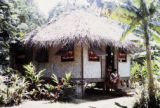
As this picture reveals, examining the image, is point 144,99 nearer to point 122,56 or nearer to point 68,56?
point 68,56

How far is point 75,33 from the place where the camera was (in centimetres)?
1559

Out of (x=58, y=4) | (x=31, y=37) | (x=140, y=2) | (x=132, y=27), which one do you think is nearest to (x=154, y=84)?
(x=132, y=27)

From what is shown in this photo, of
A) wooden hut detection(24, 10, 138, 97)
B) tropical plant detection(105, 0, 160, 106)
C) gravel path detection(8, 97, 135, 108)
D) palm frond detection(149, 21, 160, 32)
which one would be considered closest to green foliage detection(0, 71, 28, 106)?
gravel path detection(8, 97, 135, 108)

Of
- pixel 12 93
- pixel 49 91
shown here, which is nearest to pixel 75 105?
pixel 49 91

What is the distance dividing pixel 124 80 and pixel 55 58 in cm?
522

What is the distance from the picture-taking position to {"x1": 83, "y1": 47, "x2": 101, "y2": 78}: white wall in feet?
54.4

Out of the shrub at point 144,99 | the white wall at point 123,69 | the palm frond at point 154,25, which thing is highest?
the palm frond at point 154,25

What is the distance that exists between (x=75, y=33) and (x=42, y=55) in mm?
3916

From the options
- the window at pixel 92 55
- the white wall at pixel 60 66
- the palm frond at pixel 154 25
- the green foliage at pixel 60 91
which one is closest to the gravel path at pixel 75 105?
the green foliage at pixel 60 91

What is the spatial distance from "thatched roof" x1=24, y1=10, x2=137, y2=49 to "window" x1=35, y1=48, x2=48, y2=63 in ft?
3.49

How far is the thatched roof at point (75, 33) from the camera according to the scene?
1566cm

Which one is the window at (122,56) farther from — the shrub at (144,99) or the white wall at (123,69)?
the shrub at (144,99)

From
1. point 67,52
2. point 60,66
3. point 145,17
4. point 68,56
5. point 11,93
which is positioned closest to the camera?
point 145,17

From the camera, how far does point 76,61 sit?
16.7 meters
